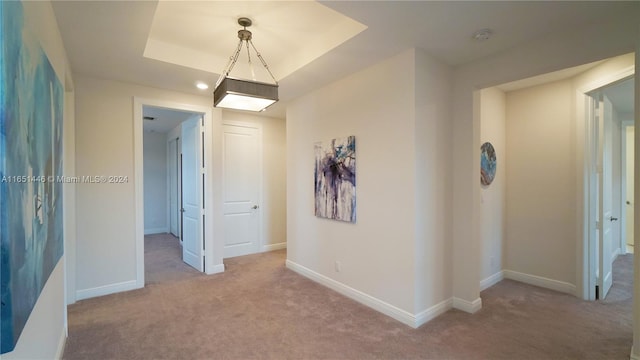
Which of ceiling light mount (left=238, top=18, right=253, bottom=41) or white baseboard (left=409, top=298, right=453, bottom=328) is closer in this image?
ceiling light mount (left=238, top=18, right=253, bottom=41)

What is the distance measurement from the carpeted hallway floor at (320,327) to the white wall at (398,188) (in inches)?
11.5

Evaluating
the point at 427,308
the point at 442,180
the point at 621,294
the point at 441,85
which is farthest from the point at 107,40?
the point at 621,294

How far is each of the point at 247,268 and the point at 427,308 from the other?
9.11 feet

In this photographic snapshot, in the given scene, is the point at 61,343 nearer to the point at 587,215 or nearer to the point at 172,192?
the point at 587,215

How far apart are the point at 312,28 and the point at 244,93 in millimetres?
966

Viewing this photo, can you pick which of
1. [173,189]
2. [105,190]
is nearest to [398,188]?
[105,190]

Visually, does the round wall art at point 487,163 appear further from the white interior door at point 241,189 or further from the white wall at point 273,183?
the white interior door at point 241,189

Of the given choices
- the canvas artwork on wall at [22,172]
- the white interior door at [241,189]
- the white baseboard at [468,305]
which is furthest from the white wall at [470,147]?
the white interior door at [241,189]

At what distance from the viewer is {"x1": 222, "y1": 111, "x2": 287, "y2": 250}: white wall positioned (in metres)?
5.70

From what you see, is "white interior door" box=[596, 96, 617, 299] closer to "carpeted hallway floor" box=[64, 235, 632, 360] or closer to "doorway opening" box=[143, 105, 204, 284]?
"carpeted hallway floor" box=[64, 235, 632, 360]

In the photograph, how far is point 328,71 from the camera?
3379mm

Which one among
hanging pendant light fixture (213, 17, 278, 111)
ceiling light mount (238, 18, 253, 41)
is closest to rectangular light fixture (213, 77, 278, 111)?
hanging pendant light fixture (213, 17, 278, 111)

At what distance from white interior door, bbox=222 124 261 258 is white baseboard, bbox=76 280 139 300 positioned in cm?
169

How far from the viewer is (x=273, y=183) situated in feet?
19.0
